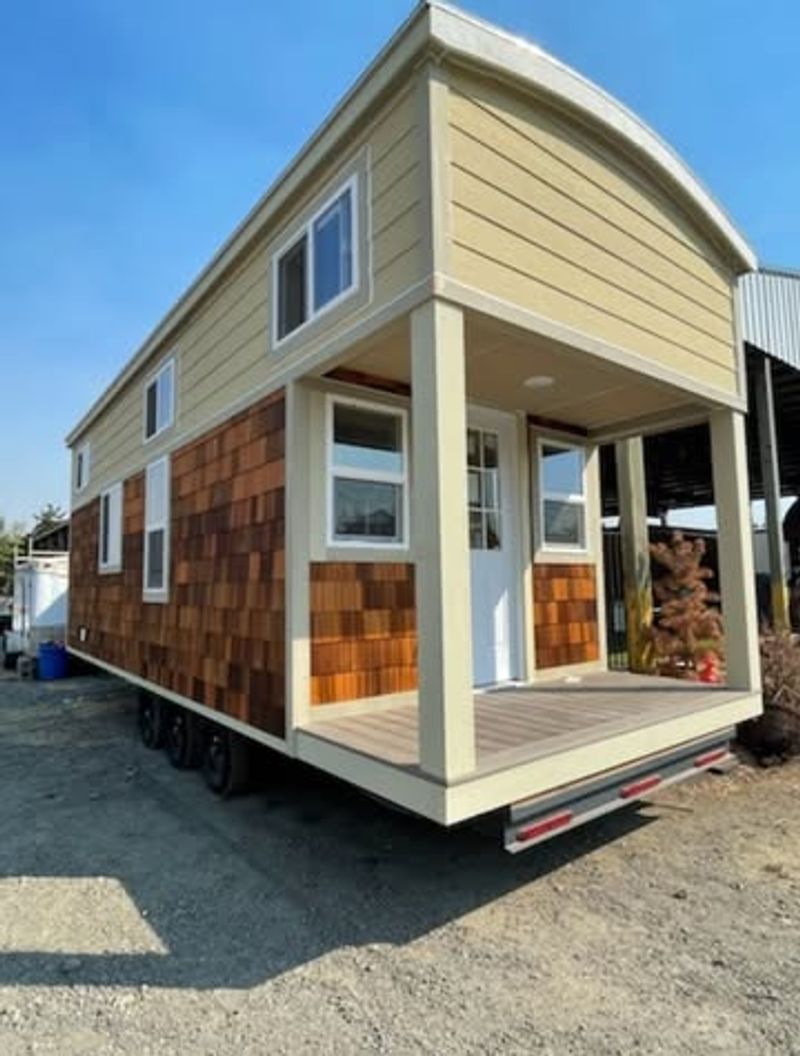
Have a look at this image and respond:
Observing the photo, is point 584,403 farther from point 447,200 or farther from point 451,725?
point 451,725

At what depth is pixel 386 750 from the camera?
11.7 feet

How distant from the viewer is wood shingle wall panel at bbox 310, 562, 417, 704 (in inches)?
178

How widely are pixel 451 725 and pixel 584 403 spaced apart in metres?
3.82

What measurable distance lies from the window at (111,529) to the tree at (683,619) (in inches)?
280

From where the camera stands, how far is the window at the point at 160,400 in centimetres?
718

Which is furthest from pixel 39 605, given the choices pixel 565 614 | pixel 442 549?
pixel 442 549

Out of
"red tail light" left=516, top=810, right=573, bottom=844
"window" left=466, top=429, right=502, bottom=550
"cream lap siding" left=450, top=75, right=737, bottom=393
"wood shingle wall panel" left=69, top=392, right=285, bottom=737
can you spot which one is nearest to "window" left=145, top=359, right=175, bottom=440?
"wood shingle wall panel" left=69, top=392, right=285, bottom=737

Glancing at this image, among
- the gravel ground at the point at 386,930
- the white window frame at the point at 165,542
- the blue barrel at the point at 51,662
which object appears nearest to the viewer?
the gravel ground at the point at 386,930

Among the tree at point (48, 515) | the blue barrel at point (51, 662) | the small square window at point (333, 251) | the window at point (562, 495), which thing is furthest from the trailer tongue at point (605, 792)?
the tree at point (48, 515)

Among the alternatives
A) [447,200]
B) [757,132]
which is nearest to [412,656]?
[447,200]

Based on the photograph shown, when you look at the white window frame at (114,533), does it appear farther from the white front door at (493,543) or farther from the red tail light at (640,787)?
the red tail light at (640,787)

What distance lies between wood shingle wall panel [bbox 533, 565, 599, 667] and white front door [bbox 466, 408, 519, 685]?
1.14 ft

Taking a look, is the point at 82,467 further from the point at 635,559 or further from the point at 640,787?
the point at 640,787

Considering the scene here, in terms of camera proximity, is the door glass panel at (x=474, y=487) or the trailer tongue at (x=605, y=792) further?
the door glass panel at (x=474, y=487)
